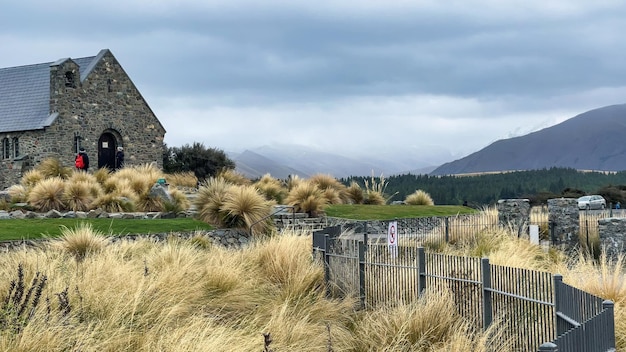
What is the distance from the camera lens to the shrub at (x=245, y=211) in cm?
1745

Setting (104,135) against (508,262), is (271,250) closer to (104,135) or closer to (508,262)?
(508,262)

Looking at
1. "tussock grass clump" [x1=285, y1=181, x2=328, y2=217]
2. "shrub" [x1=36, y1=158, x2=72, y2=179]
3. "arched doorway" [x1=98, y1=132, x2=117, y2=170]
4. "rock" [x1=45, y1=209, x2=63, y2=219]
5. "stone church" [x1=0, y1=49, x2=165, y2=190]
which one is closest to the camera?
"rock" [x1=45, y1=209, x2=63, y2=219]

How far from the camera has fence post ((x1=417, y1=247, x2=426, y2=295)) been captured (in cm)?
970

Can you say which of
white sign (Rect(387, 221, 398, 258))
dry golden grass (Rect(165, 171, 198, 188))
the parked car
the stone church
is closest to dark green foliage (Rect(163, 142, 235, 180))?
the stone church

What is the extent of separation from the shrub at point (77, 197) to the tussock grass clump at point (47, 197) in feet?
0.52

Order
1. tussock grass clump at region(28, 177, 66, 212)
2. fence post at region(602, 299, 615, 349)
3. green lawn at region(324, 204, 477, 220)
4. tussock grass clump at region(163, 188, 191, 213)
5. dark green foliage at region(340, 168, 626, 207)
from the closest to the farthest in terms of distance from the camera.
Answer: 1. fence post at region(602, 299, 615, 349)
2. tussock grass clump at region(28, 177, 66, 212)
3. tussock grass clump at region(163, 188, 191, 213)
4. green lawn at region(324, 204, 477, 220)
5. dark green foliage at region(340, 168, 626, 207)

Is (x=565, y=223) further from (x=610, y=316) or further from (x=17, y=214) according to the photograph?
(x=610, y=316)

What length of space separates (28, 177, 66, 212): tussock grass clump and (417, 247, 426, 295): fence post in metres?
12.1

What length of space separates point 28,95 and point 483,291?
92.7 feet

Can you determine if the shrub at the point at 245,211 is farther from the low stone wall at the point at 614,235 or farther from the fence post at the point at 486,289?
the fence post at the point at 486,289

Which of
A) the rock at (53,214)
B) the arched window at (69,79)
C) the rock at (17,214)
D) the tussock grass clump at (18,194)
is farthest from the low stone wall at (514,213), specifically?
the arched window at (69,79)

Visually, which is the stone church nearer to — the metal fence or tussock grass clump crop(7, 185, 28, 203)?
tussock grass clump crop(7, 185, 28, 203)

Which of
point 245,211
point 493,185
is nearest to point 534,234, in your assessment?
point 245,211

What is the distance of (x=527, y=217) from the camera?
20.2 m
